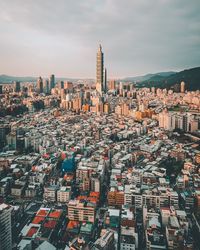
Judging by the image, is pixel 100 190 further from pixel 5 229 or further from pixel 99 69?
pixel 99 69

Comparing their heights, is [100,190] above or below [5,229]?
below

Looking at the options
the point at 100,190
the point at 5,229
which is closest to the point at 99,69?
the point at 100,190

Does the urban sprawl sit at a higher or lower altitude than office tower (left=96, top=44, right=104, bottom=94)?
lower

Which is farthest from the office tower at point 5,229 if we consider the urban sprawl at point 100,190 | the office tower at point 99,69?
the office tower at point 99,69

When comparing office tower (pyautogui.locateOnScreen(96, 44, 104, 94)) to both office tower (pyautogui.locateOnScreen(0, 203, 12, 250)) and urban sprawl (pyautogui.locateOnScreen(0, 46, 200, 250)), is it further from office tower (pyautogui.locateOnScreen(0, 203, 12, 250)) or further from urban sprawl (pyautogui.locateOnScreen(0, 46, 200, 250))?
office tower (pyautogui.locateOnScreen(0, 203, 12, 250))

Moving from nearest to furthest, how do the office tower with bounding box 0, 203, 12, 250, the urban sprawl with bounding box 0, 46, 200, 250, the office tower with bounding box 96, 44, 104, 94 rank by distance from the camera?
the office tower with bounding box 0, 203, 12, 250 → the urban sprawl with bounding box 0, 46, 200, 250 → the office tower with bounding box 96, 44, 104, 94

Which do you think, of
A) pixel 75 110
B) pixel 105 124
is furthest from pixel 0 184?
pixel 75 110

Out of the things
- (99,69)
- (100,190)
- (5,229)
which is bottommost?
(100,190)

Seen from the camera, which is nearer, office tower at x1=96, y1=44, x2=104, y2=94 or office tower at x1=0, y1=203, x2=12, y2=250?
office tower at x1=0, y1=203, x2=12, y2=250

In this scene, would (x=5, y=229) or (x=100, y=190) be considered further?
(x=100, y=190)

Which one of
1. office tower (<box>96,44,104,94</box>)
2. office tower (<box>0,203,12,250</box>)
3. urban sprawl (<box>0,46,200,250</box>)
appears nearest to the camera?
office tower (<box>0,203,12,250</box>)

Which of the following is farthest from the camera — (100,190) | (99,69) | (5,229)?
(99,69)

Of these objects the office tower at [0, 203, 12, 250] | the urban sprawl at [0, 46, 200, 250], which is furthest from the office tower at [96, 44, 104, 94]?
the office tower at [0, 203, 12, 250]
